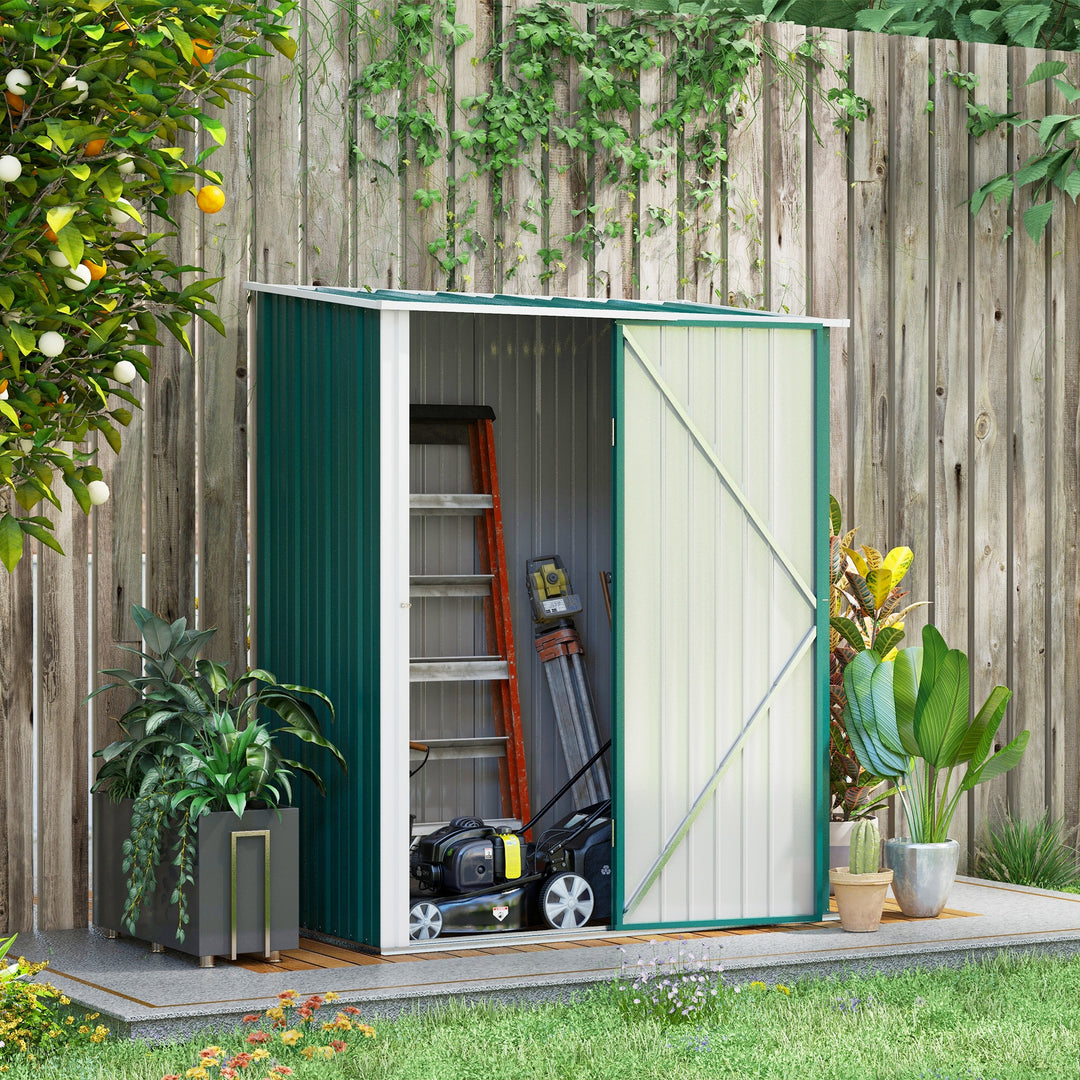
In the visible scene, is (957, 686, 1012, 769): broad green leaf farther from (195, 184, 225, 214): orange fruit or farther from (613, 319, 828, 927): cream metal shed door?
(195, 184, 225, 214): orange fruit

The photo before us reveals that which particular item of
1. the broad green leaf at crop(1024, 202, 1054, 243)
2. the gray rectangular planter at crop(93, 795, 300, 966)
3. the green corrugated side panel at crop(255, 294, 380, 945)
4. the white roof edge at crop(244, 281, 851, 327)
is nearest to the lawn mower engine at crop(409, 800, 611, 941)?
the green corrugated side panel at crop(255, 294, 380, 945)

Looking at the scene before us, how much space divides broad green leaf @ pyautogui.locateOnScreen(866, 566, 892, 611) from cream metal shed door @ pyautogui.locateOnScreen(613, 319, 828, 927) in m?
0.66

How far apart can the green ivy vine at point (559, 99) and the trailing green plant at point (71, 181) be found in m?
1.45

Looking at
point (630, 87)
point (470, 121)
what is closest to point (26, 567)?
point (470, 121)

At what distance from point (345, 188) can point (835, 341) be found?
208 centimetres

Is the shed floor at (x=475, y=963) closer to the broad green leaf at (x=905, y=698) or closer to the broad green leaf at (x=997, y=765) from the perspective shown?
the broad green leaf at (x=997, y=765)

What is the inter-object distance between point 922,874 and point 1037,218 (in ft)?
9.58

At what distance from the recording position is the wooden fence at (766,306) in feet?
18.0

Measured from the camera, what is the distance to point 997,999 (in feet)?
15.4

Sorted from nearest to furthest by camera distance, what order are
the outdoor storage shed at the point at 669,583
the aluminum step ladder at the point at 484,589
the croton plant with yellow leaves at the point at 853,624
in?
the outdoor storage shed at the point at 669,583 → the croton plant with yellow leaves at the point at 853,624 → the aluminum step ladder at the point at 484,589

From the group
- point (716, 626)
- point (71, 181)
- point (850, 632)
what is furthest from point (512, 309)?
point (850, 632)

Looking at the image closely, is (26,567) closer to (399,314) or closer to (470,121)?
(399,314)

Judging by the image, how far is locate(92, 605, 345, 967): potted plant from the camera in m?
4.74

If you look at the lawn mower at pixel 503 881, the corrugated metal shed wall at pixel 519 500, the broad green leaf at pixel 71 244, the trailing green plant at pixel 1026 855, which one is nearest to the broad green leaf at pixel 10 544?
the broad green leaf at pixel 71 244
